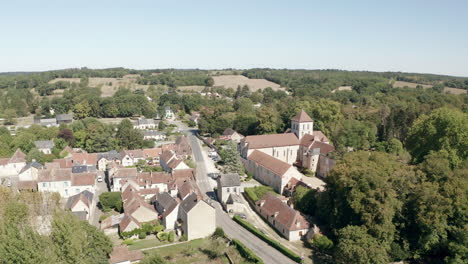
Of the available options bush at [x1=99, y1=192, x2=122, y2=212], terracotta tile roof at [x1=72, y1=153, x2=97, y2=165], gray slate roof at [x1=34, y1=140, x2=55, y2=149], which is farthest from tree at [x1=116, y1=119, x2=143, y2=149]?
bush at [x1=99, y1=192, x2=122, y2=212]

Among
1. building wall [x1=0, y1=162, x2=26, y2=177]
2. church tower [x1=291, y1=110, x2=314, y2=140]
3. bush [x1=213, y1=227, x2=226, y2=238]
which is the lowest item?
building wall [x1=0, y1=162, x2=26, y2=177]

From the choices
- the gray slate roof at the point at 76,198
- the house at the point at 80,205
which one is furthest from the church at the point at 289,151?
the house at the point at 80,205

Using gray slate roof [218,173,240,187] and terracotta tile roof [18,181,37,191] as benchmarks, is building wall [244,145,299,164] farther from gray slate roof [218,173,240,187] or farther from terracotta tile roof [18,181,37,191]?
terracotta tile roof [18,181,37,191]

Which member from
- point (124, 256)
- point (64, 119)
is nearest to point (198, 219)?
point (124, 256)

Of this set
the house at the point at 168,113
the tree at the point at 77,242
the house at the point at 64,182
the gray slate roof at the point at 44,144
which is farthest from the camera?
the house at the point at 168,113

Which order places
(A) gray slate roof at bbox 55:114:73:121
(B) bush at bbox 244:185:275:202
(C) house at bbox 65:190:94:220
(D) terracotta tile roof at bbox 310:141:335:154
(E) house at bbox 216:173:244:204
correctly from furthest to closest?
1. (A) gray slate roof at bbox 55:114:73:121
2. (D) terracotta tile roof at bbox 310:141:335:154
3. (B) bush at bbox 244:185:275:202
4. (E) house at bbox 216:173:244:204
5. (C) house at bbox 65:190:94:220

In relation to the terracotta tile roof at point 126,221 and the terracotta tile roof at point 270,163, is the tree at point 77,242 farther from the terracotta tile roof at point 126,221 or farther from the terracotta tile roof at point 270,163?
the terracotta tile roof at point 270,163

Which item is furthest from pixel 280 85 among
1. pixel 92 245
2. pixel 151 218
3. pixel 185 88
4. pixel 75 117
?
pixel 92 245
